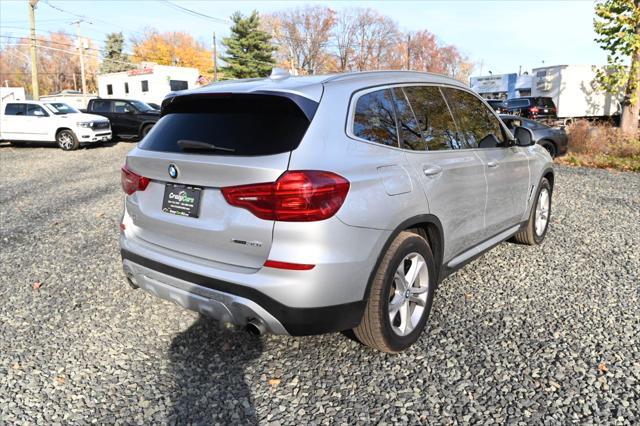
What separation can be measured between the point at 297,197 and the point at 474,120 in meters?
2.22

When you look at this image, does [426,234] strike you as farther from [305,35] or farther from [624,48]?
[305,35]

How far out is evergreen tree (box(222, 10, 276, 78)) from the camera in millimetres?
49188

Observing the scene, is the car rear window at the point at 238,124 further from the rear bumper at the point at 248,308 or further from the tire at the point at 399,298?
the tire at the point at 399,298

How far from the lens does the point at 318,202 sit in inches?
94.9

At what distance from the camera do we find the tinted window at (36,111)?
16.7 meters

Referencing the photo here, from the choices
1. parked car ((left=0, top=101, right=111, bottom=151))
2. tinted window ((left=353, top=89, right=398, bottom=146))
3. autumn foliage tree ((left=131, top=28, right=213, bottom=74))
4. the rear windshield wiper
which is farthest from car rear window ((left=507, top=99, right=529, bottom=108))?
autumn foliage tree ((left=131, top=28, right=213, bottom=74))

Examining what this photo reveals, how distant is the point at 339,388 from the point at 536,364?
1.23 meters

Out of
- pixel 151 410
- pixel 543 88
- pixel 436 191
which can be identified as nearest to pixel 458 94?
pixel 436 191

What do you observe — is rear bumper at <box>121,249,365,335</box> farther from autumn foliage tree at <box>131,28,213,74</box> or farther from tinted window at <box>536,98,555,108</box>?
autumn foliage tree at <box>131,28,213,74</box>

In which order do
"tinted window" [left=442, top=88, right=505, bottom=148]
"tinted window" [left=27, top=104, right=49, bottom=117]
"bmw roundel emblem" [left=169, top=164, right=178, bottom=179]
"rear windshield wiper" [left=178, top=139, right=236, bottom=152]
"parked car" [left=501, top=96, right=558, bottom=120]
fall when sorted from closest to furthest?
"rear windshield wiper" [left=178, top=139, right=236, bottom=152], "bmw roundel emblem" [left=169, top=164, right=178, bottom=179], "tinted window" [left=442, top=88, right=505, bottom=148], "tinted window" [left=27, top=104, right=49, bottom=117], "parked car" [left=501, top=96, right=558, bottom=120]

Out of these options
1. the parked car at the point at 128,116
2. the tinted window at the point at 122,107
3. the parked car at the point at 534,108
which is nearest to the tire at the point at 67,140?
the parked car at the point at 128,116

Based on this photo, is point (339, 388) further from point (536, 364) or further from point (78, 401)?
point (78, 401)

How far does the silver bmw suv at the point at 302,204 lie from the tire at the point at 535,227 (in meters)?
1.83

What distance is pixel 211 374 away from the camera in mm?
2922
